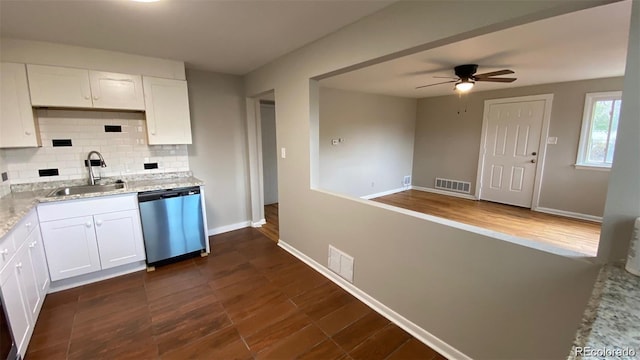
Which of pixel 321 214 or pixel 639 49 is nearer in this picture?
pixel 639 49

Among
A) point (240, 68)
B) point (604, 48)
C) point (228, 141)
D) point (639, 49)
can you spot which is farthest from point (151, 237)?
point (604, 48)

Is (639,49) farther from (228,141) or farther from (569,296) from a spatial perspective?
(228,141)

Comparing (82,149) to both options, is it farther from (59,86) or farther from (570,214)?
(570,214)

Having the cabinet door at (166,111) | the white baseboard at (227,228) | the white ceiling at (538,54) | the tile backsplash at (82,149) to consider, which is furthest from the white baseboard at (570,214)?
the tile backsplash at (82,149)

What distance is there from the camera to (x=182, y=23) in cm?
215

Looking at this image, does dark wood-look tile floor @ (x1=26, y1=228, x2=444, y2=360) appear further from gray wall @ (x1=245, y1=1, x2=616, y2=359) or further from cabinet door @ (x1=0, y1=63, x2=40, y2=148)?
cabinet door @ (x1=0, y1=63, x2=40, y2=148)

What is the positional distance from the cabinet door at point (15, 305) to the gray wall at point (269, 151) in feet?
12.0

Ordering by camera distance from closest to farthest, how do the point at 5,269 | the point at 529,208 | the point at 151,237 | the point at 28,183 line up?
1. the point at 5,269
2. the point at 28,183
3. the point at 151,237
4. the point at 529,208

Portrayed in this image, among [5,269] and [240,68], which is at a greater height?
[240,68]

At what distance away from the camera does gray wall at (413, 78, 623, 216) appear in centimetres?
439

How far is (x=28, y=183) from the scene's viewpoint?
8.84 feet

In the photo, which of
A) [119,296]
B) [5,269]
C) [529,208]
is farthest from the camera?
[529,208]

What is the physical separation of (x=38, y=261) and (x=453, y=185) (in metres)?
6.87

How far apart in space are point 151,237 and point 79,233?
600 millimetres
